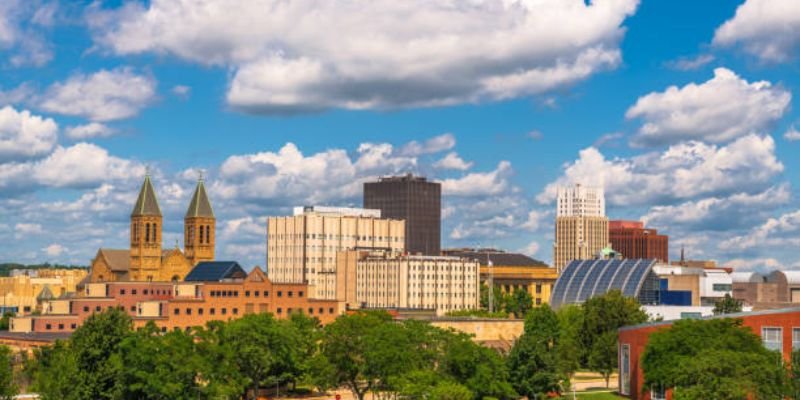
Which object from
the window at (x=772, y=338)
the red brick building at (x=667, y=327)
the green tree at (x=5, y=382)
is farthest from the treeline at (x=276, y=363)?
the window at (x=772, y=338)

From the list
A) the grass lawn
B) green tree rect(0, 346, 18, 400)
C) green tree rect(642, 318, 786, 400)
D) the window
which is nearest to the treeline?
green tree rect(0, 346, 18, 400)

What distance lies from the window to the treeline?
2129 centimetres

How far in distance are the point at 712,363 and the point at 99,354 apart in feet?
213

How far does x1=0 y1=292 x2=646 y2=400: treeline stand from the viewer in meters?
110

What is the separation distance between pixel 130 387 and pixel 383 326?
100 feet

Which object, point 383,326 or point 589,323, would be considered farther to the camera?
point 589,323

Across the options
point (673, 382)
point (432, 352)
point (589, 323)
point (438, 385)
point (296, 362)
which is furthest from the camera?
point (589, 323)

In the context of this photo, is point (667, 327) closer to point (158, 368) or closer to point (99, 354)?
point (158, 368)

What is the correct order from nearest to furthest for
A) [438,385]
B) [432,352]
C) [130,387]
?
[438,385] → [130,387] → [432,352]

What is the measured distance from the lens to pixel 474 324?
644 ft

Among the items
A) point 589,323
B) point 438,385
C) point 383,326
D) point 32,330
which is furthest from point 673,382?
point 32,330

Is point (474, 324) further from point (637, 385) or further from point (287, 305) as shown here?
point (637, 385)

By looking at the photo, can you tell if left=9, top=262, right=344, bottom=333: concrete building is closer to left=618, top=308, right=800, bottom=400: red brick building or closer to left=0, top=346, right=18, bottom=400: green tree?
left=0, top=346, right=18, bottom=400: green tree

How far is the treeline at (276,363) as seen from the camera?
11012 centimetres
